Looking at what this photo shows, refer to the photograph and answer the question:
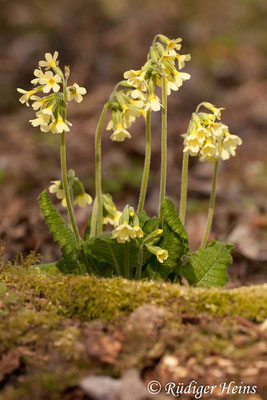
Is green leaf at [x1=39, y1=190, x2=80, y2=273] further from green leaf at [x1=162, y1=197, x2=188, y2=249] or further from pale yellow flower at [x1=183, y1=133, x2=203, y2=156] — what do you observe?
pale yellow flower at [x1=183, y1=133, x2=203, y2=156]

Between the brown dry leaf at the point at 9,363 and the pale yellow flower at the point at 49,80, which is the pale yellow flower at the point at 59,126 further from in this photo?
the brown dry leaf at the point at 9,363

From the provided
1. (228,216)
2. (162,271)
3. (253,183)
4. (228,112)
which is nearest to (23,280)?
(162,271)

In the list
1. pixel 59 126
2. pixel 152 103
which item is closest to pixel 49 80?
pixel 59 126

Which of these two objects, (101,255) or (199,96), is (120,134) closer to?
(101,255)

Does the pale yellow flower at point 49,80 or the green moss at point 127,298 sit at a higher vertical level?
the pale yellow flower at point 49,80
